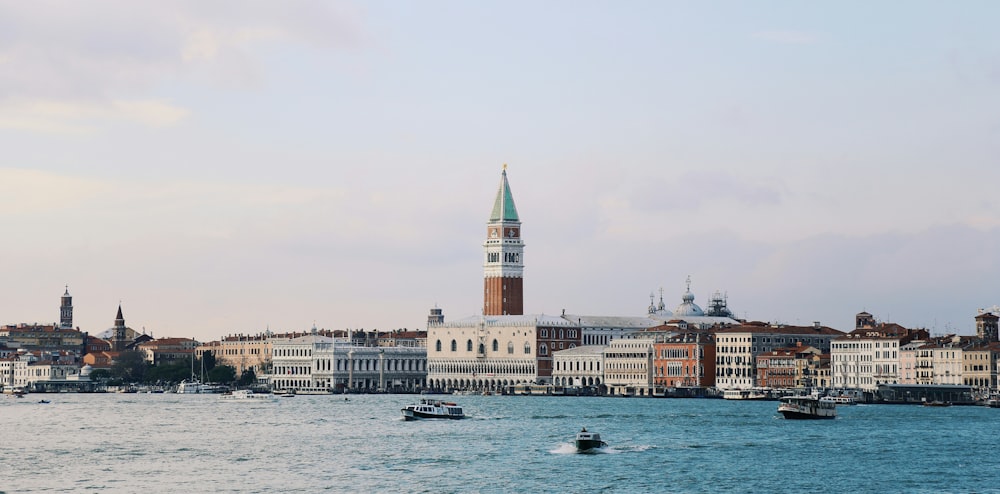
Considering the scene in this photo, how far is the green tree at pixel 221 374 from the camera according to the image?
158 meters

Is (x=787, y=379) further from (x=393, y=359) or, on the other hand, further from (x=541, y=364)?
(x=393, y=359)

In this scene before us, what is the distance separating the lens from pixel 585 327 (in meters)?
147

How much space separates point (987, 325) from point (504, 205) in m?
45.9

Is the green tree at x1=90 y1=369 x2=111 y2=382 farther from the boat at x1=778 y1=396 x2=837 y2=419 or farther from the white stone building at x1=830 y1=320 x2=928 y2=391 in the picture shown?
the boat at x1=778 y1=396 x2=837 y2=419

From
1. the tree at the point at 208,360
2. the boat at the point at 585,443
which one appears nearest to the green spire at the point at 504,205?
the tree at the point at 208,360

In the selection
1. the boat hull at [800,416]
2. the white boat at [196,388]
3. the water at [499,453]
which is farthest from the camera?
the white boat at [196,388]

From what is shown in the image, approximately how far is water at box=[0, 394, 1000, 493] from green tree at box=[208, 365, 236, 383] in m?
68.9

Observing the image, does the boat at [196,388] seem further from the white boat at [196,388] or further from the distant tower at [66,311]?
the distant tower at [66,311]

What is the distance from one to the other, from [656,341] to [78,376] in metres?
60.4

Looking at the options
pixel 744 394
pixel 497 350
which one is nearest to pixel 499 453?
pixel 744 394

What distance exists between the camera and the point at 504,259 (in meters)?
148

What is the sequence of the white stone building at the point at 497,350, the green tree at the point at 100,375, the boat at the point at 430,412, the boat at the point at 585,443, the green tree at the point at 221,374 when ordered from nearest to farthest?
the boat at the point at 585,443 < the boat at the point at 430,412 < the white stone building at the point at 497,350 < the green tree at the point at 221,374 < the green tree at the point at 100,375

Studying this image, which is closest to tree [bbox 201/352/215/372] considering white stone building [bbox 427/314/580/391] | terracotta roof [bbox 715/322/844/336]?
white stone building [bbox 427/314/580/391]

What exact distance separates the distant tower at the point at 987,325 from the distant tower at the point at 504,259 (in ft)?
143
